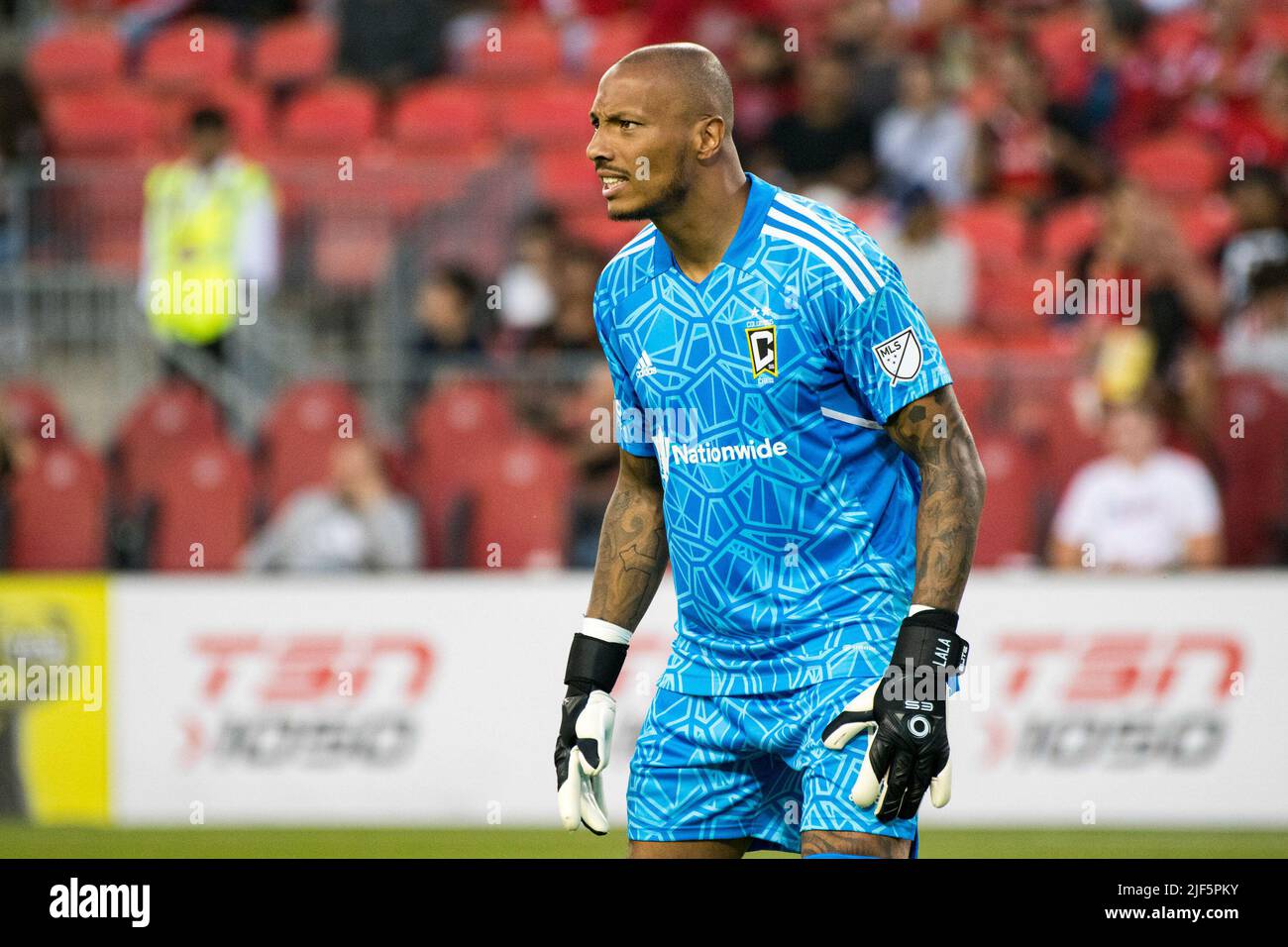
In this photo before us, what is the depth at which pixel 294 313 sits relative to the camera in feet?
37.4

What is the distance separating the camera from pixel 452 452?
414 inches

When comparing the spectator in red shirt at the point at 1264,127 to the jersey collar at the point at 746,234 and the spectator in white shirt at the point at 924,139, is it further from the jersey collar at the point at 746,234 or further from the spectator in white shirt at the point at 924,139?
the jersey collar at the point at 746,234

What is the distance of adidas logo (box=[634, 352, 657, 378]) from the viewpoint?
445 cm

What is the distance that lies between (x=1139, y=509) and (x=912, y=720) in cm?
639

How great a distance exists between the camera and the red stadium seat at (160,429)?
419 inches

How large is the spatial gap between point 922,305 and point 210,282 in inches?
161

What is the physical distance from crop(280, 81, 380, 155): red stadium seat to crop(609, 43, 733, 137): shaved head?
8870mm

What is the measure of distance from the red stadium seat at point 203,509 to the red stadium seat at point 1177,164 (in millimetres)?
6005

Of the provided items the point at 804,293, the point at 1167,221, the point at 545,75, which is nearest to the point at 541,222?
the point at 545,75

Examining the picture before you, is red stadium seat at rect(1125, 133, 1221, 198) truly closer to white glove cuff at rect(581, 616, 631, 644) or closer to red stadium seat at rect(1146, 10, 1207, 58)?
red stadium seat at rect(1146, 10, 1207, 58)

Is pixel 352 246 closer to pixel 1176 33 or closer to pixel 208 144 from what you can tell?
pixel 208 144

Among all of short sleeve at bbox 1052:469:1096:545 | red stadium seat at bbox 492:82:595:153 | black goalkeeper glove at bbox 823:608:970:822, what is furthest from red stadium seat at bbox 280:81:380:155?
black goalkeeper glove at bbox 823:608:970:822

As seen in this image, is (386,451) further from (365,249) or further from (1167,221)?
(1167,221)

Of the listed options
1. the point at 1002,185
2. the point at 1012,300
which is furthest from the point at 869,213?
the point at 1002,185
